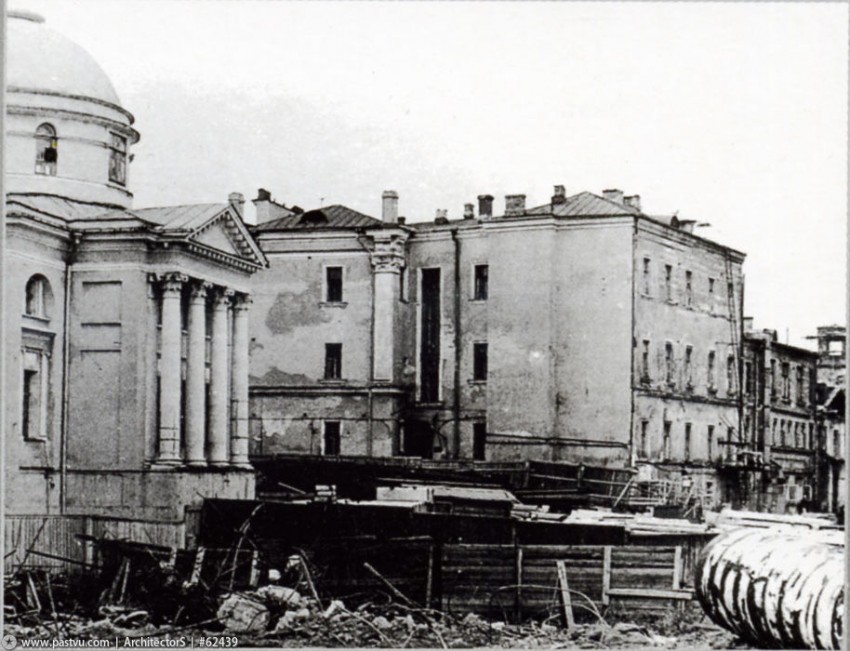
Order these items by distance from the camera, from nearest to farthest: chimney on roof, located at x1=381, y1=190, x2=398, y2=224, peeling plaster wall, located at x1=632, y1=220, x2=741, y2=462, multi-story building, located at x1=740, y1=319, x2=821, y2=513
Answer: chimney on roof, located at x1=381, y1=190, x2=398, y2=224, multi-story building, located at x1=740, y1=319, x2=821, y2=513, peeling plaster wall, located at x1=632, y1=220, x2=741, y2=462

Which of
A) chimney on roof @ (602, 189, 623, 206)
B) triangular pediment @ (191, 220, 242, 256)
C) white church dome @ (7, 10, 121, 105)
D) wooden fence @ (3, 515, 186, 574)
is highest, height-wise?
white church dome @ (7, 10, 121, 105)

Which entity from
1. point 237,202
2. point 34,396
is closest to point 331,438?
point 237,202

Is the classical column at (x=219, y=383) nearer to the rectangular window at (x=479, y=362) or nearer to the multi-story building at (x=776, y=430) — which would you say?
the rectangular window at (x=479, y=362)

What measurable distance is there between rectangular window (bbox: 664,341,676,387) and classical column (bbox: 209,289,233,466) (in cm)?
363

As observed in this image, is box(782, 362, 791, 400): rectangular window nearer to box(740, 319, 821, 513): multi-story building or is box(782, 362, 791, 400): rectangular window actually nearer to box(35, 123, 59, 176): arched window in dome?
box(740, 319, 821, 513): multi-story building

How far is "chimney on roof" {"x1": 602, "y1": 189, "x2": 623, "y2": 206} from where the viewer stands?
1086cm

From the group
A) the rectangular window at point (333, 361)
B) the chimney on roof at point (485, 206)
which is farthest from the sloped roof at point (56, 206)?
the chimney on roof at point (485, 206)

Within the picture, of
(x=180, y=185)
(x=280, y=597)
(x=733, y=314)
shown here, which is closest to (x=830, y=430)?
(x=733, y=314)

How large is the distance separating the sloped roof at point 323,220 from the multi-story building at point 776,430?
320 cm

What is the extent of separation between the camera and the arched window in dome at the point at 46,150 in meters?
10.5

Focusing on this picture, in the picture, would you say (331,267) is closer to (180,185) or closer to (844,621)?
(180,185)

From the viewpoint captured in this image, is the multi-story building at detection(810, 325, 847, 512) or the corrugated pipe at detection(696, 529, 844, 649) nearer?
the corrugated pipe at detection(696, 529, 844, 649)

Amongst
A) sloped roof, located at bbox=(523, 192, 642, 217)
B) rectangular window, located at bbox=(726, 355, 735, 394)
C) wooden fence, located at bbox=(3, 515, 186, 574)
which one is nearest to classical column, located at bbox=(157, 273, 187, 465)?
wooden fence, located at bbox=(3, 515, 186, 574)

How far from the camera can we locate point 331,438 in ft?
38.1
